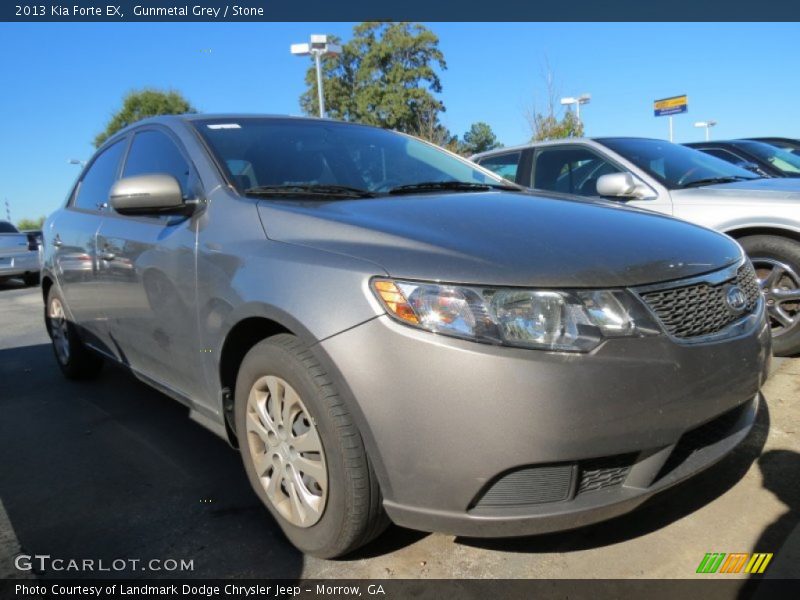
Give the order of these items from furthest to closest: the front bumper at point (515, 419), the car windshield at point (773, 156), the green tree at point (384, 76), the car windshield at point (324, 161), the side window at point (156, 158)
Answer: the green tree at point (384, 76), the car windshield at point (773, 156), the side window at point (156, 158), the car windshield at point (324, 161), the front bumper at point (515, 419)

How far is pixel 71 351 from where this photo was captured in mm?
4387

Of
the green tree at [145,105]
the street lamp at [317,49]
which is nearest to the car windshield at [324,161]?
the street lamp at [317,49]

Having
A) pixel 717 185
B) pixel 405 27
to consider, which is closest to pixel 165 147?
pixel 717 185

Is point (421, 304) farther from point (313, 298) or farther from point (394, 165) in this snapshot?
point (394, 165)

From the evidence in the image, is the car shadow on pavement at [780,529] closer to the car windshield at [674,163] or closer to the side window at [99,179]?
the car windshield at [674,163]

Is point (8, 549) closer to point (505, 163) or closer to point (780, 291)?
point (780, 291)

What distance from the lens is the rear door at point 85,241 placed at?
11.9ft

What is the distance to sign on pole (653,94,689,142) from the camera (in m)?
27.3

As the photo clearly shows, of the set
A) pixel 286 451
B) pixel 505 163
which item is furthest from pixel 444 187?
pixel 505 163

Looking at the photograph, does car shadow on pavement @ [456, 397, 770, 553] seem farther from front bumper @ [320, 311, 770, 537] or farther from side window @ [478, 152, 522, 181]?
side window @ [478, 152, 522, 181]

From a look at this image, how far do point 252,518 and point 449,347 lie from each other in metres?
1.30

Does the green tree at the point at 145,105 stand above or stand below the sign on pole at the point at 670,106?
above

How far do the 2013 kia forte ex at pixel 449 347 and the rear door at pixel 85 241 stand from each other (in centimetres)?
118

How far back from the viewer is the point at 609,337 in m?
1.73
